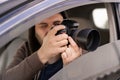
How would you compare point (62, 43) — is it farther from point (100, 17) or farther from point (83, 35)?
point (100, 17)

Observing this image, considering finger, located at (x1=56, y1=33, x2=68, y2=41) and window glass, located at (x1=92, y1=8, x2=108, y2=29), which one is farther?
window glass, located at (x1=92, y1=8, x2=108, y2=29)

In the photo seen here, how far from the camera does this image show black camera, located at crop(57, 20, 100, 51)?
168 cm

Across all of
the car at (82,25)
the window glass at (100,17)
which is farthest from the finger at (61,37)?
the window glass at (100,17)

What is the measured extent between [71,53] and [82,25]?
0.57 meters

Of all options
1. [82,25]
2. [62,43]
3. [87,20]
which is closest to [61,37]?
[62,43]

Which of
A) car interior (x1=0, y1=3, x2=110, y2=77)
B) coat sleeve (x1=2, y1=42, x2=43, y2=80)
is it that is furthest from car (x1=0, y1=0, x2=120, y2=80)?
coat sleeve (x1=2, y1=42, x2=43, y2=80)

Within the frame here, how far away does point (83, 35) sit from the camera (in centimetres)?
168

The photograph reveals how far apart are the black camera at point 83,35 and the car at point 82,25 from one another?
3.2 inches

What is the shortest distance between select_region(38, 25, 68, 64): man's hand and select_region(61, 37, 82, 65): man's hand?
4cm

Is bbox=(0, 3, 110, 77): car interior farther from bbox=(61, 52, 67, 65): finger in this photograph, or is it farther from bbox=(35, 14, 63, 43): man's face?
bbox=(61, 52, 67, 65): finger

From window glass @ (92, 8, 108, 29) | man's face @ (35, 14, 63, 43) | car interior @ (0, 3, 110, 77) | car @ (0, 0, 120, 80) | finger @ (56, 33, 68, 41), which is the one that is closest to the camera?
car @ (0, 0, 120, 80)

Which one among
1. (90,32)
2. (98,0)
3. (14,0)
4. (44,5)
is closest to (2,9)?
(14,0)

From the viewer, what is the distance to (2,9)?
1.52m

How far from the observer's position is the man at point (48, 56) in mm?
1681
